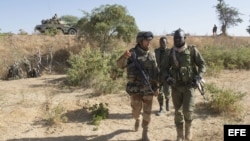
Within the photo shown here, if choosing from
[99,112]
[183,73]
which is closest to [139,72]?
[183,73]

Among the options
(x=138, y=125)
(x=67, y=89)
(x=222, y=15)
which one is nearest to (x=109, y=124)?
(x=138, y=125)

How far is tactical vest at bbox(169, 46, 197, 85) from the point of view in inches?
205

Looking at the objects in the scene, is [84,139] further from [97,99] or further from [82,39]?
[82,39]

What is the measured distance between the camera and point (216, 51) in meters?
13.8

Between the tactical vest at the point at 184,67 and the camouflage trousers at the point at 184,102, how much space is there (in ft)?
0.38

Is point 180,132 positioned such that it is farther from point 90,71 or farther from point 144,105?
point 90,71

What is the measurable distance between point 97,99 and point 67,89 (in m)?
1.98

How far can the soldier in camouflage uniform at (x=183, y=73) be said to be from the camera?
5.21m

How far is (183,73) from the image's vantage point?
5219 millimetres

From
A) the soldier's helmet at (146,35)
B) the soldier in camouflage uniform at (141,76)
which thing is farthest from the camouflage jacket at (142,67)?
the soldier's helmet at (146,35)

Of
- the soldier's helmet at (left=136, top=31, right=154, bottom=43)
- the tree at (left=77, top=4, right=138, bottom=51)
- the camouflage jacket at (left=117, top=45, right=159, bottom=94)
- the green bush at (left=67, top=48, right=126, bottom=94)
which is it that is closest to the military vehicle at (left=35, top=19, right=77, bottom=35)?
the tree at (left=77, top=4, right=138, bottom=51)

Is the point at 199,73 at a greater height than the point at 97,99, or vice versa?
the point at 199,73

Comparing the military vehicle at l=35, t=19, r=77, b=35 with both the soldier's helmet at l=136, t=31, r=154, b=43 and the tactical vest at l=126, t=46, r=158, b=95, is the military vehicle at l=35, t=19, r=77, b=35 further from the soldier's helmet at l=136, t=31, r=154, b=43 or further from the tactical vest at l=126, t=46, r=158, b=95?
the soldier's helmet at l=136, t=31, r=154, b=43

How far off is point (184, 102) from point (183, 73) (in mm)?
439
